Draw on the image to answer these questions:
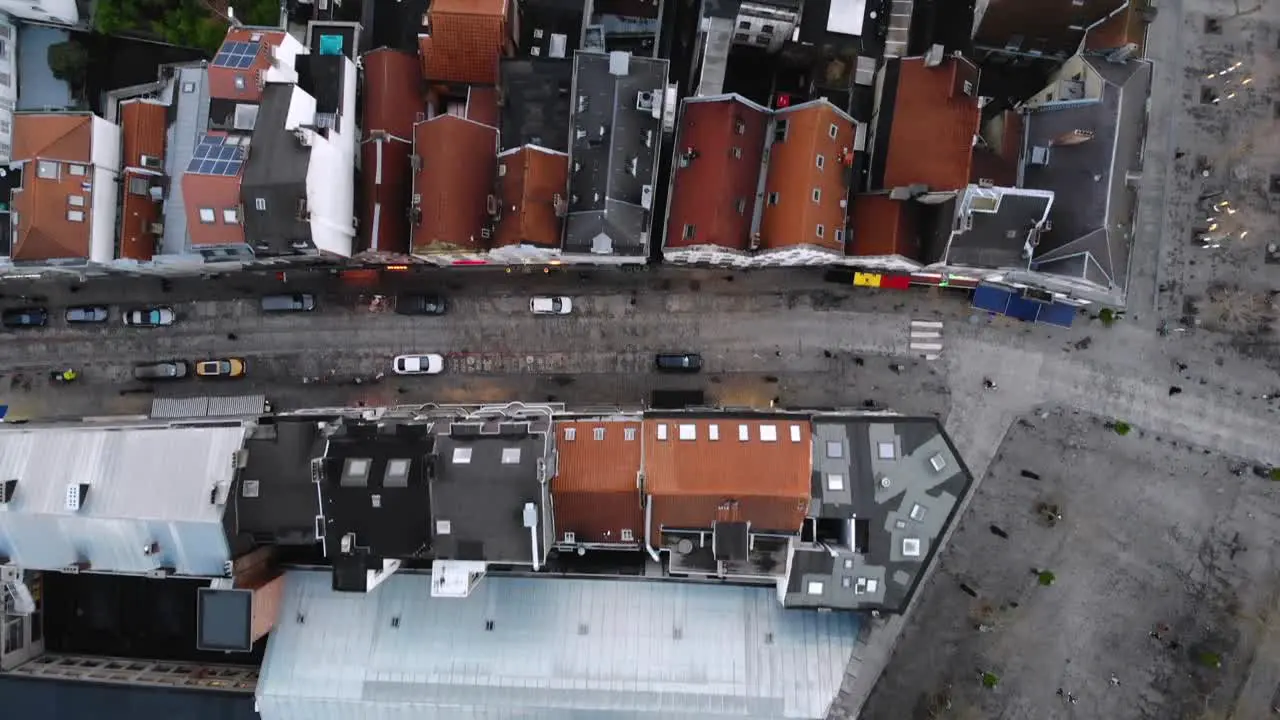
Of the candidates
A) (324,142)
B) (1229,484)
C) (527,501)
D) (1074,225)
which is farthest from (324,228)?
(1229,484)

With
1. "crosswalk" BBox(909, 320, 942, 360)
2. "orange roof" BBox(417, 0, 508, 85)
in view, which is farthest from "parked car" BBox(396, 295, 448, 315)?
"crosswalk" BBox(909, 320, 942, 360)

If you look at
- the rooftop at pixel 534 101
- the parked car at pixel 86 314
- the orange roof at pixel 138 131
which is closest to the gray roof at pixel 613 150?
the rooftop at pixel 534 101

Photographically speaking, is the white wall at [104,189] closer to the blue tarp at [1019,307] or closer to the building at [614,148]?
the building at [614,148]

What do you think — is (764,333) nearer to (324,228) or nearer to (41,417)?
(324,228)

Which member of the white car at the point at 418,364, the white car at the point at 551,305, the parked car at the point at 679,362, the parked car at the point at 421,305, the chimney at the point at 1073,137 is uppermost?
the chimney at the point at 1073,137

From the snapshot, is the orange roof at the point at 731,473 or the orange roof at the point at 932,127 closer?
the orange roof at the point at 731,473

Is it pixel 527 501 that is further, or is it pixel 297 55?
pixel 297 55
